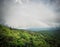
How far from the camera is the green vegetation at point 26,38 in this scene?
86.9 inches

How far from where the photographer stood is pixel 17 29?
2.28 meters

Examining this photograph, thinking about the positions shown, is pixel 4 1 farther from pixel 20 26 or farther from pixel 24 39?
pixel 24 39

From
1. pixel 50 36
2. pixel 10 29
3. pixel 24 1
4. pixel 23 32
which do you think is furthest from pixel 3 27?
pixel 50 36

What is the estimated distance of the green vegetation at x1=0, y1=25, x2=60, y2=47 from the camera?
7.24 feet

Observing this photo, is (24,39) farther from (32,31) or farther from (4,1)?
(4,1)

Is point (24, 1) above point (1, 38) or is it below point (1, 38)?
above

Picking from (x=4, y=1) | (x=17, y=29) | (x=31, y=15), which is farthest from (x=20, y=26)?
(x=4, y=1)

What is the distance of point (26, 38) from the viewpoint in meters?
2.25

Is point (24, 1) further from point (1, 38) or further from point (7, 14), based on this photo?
point (1, 38)

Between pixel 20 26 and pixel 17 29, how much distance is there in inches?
2.2

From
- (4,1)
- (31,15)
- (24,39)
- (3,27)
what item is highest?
(4,1)

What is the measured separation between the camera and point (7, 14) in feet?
7.54

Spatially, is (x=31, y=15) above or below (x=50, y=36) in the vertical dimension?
above

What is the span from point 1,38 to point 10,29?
16cm
